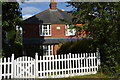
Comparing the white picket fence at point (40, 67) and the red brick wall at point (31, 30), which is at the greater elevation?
the red brick wall at point (31, 30)

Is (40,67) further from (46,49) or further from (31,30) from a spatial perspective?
(31,30)

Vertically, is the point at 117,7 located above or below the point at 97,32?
above

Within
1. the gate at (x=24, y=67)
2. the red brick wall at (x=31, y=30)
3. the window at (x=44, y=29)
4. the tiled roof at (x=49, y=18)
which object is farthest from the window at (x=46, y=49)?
the gate at (x=24, y=67)

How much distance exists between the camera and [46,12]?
2325cm

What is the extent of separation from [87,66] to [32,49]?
1200cm

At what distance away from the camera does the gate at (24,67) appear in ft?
23.1

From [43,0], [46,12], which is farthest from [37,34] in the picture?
[43,0]

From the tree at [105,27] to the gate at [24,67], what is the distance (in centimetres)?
321

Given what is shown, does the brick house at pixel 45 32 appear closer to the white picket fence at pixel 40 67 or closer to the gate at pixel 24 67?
the white picket fence at pixel 40 67

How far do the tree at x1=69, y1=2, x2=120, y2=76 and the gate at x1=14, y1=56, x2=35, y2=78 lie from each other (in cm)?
321

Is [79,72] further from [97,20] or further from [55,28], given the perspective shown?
[55,28]

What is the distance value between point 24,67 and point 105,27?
438 cm

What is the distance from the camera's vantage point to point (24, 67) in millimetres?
7242

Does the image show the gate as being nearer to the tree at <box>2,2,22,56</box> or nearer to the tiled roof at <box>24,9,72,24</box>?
the tree at <box>2,2,22,56</box>
